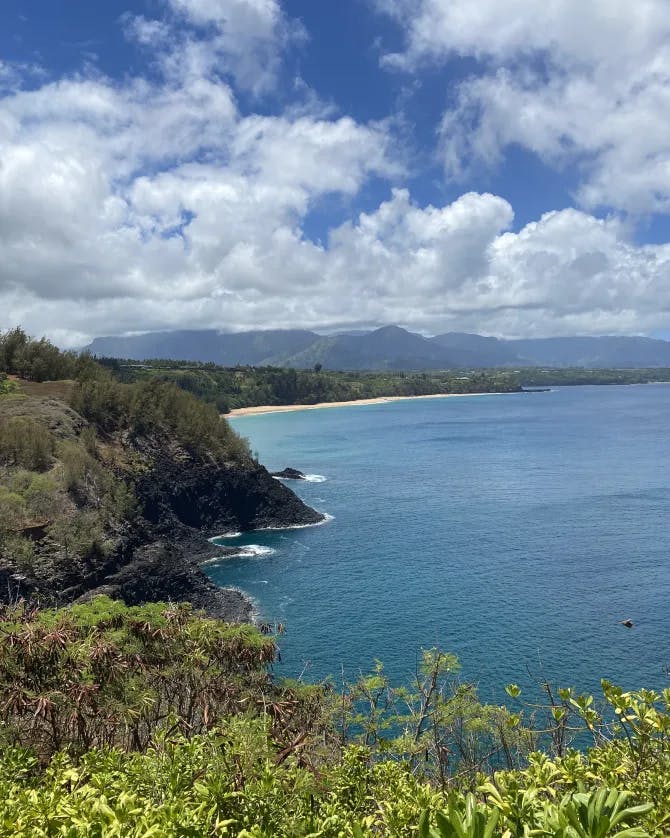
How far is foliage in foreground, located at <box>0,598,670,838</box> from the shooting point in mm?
8227

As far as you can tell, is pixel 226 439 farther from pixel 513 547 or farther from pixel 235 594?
pixel 513 547

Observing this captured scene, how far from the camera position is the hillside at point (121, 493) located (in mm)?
48438

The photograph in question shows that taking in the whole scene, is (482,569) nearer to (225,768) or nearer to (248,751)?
(248,751)

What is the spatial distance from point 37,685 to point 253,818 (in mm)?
9957

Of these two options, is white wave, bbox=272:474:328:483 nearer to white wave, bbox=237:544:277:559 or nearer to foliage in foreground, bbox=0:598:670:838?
white wave, bbox=237:544:277:559

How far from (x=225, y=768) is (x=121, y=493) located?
56534 millimetres

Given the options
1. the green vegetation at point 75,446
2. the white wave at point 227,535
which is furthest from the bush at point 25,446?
the white wave at point 227,535

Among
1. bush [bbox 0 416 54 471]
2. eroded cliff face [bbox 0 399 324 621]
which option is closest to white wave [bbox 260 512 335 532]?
eroded cliff face [bbox 0 399 324 621]

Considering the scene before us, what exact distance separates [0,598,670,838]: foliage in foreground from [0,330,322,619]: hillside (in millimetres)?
26344

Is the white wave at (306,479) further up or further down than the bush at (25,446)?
further down

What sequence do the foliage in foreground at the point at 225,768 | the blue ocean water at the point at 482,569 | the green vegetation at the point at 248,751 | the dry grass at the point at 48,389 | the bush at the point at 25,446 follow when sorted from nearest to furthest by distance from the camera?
1. the foliage in foreground at the point at 225,768
2. the green vegetation at the point at 248,751
3. the blue ocean water at the point at 482,569
4. the bush at the point at 25,446
5. the dry grass at the point at 48,389

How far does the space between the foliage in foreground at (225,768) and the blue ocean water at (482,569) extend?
19962 millimetres

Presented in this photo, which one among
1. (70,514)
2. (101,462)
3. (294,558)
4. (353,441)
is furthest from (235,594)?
(353,441)

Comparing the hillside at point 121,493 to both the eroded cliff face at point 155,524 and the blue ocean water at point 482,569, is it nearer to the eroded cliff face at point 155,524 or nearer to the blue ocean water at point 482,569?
the eroded cliff face at point 155,524
